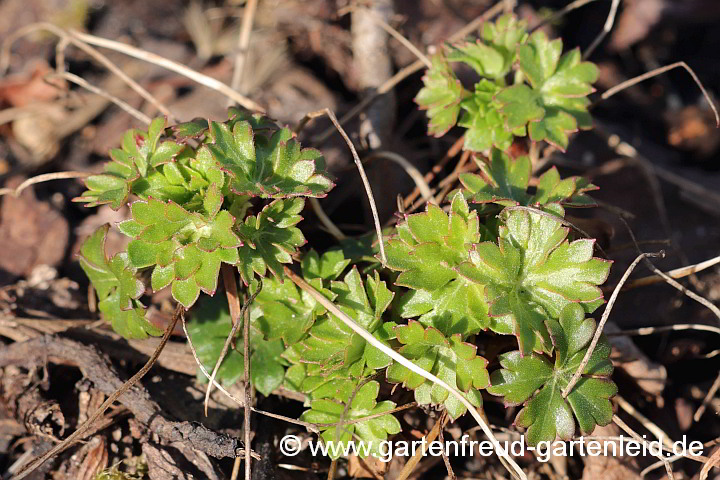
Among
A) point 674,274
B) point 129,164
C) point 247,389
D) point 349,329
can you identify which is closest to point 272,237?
point 349,329

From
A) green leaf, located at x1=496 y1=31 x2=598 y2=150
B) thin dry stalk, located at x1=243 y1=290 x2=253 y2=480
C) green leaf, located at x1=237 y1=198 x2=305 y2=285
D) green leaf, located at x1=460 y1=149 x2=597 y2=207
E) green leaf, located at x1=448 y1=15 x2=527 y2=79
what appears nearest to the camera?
thin dry stalk, located at x1=243 y1=290 x2=253 y2=480

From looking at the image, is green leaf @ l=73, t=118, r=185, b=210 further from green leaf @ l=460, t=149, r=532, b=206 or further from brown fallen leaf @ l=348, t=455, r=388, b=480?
brown fallen leaf @ l=348, t=455, r=388, b=480

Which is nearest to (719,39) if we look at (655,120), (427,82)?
(655,120)

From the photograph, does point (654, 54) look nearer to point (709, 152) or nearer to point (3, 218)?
point (709, 152)

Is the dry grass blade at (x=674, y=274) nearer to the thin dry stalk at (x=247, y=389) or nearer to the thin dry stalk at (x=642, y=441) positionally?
the thin dry stalk at (x=642, y=441)

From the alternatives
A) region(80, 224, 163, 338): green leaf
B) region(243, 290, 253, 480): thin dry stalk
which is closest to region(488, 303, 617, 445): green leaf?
region(243, 290, 253, 480): thin dry stalk

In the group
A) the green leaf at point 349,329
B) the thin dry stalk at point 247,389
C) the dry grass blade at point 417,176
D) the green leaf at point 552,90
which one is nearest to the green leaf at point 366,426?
the green leaf at point 349,329

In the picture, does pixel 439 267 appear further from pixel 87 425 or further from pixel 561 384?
pixel 87 425
